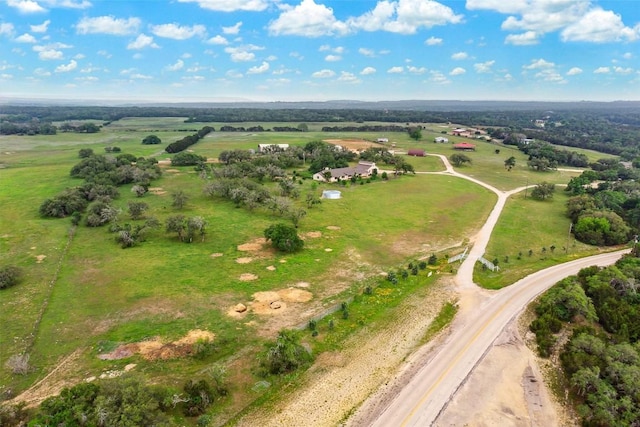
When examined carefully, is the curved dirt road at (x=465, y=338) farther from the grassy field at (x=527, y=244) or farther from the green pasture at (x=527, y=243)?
the green pasture at (x=527, y=243)

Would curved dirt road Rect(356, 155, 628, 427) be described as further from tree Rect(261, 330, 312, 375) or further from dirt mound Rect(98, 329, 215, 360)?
dirt mound Rect(98, 329, 215, 360)

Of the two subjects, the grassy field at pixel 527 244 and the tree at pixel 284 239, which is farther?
the tree at pixel 284 239

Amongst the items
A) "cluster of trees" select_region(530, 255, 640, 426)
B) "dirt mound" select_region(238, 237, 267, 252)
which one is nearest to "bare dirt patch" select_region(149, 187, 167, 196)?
"dirt mound" select_region(238, 237, 267, 252)

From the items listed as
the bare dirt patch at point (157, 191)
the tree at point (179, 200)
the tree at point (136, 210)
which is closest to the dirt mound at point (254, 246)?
the tree at point (179, 200)

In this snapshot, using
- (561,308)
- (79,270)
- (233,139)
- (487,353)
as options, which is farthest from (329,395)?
(233,139)

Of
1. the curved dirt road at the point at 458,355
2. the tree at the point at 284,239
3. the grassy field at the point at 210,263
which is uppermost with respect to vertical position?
the tree at the point at 284,239
